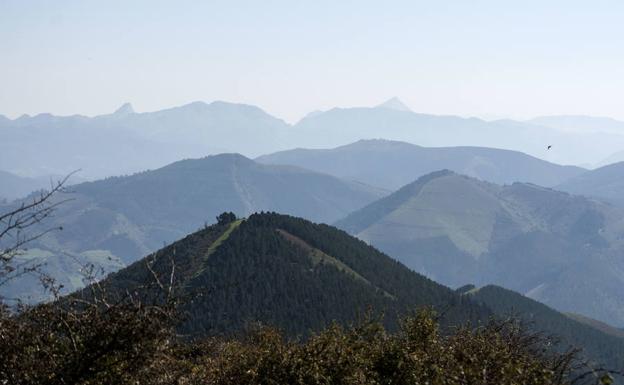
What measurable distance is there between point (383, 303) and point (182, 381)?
505 feet

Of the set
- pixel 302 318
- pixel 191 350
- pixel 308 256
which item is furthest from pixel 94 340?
pixel 308 256

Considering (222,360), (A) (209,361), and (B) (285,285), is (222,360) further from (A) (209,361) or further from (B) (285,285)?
(B) (285,285)

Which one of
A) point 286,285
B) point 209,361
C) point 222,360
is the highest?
point 222,360

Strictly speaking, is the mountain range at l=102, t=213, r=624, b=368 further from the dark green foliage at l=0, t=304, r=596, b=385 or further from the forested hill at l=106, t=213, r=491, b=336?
the dark green foliage at l=0, t=304, r=596, b=385

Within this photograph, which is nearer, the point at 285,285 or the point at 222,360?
the point at 222,360

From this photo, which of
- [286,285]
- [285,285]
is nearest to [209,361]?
[285,285]

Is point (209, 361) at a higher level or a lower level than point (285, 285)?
higher

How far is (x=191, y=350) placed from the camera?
147 feet

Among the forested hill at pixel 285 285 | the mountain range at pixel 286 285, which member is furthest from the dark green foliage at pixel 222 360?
the forested hill at pixel 285 285

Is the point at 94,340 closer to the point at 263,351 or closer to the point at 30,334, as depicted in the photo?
the point at 30,334

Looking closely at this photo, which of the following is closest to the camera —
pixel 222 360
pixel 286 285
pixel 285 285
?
pixel 222 360

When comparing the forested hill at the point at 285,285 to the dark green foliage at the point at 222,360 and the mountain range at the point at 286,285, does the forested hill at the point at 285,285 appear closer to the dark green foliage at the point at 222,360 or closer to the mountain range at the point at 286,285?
the mountain range at the point at 286,285

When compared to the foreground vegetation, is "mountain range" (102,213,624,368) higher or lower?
lower

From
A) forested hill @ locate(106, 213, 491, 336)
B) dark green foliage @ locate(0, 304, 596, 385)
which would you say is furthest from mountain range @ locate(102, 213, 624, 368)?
dark green foliage @ locate(0, 304, 596, 385)
